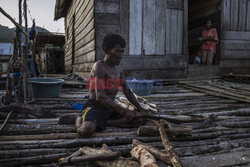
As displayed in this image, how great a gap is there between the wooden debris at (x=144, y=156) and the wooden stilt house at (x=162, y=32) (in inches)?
178

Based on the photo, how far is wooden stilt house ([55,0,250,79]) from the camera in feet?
18.9

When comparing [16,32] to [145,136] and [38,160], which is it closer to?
[38,160]

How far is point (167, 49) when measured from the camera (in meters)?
6.57

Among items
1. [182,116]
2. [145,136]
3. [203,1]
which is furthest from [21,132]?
[203,1]

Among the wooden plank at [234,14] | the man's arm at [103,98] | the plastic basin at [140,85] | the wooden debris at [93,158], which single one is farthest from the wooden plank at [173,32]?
the wooden debris at [93,158]

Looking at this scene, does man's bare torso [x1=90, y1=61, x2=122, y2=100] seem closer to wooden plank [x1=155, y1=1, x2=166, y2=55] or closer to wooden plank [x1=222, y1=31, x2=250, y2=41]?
wooden plank [x1=155, y1=1, x2=166, y2=55]

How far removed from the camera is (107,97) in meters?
2.50

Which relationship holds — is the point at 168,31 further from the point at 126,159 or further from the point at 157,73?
the point at 126,159

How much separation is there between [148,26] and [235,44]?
3.87 metres

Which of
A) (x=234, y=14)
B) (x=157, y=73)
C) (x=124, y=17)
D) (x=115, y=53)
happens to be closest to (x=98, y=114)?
(x=115, y=53)

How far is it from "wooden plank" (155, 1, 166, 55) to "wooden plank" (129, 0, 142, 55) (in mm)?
651

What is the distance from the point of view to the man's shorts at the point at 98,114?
7.62 feet

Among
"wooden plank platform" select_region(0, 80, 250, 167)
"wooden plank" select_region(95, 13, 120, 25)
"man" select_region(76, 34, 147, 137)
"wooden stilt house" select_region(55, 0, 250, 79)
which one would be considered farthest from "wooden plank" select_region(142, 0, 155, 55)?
"wooden plank platform" select_region(0, 80, 250, 167)

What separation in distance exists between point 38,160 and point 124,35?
195 inches
